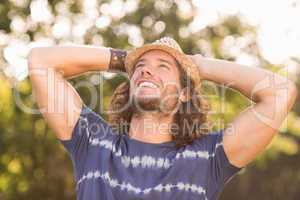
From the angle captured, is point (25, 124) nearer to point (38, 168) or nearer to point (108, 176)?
point (38, 168)

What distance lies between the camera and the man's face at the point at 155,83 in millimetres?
2539

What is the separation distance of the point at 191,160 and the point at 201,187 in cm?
10

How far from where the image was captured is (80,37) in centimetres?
800

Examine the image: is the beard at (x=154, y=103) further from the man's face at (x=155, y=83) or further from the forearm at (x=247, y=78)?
the forearm at (x=247, y=78)

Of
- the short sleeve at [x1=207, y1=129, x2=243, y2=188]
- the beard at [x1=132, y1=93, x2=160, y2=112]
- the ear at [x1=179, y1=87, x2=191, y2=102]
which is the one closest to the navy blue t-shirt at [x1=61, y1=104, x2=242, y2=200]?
the short sleeve at [x1=207, y1=129, x2=243, y2=188]

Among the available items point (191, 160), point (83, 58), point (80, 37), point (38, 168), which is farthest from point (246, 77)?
point (38, 168)

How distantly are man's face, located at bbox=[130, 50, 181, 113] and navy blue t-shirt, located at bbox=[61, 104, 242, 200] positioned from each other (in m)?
0.15

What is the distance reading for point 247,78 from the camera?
262cm

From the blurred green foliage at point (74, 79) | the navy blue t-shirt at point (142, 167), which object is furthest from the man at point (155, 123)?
the blurred green foliage at point (74, 79)

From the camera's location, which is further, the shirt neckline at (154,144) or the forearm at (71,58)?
Result: the forearm at (71,58)

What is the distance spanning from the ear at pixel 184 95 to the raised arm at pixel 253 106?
98 mm

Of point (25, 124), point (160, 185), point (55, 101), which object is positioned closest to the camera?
point (160, 185)

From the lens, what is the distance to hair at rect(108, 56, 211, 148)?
8.58 feet

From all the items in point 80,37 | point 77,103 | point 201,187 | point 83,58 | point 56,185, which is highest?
point 80,37
